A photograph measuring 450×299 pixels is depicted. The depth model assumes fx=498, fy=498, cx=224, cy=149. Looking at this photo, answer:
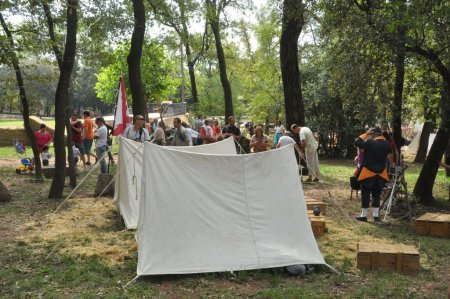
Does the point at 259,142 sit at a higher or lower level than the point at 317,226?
higher

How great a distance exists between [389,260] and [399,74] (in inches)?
196

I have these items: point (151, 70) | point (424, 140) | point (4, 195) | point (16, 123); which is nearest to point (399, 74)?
point (4, 195)

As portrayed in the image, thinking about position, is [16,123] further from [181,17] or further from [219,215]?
[219,215]

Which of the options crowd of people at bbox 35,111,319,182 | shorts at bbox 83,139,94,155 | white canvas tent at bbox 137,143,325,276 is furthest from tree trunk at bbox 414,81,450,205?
shorts at bbox 83,139,94,155

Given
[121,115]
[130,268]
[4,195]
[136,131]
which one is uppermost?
[121,115]

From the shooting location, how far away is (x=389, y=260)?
20.7 ft

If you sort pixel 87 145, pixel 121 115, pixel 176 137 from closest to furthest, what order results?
pixel 121 115
pixel 176 137
pixel 87 145

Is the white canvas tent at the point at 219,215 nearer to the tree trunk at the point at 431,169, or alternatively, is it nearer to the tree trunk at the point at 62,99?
the tree trunk at the point at 62,99

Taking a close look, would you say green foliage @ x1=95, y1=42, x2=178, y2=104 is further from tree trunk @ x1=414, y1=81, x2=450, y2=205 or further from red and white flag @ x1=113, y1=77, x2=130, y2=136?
tree trunk @ x1=414, y1=81, x2=450, y2=205

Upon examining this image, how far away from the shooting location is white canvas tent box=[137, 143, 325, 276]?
5.87 metres

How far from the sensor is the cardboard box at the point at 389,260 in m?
6.24

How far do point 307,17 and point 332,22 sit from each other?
2199mm

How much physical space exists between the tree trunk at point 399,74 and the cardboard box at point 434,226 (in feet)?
9.48

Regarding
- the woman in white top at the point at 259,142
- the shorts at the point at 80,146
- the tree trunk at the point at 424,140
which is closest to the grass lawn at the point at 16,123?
the shorts at the point at 80,146
